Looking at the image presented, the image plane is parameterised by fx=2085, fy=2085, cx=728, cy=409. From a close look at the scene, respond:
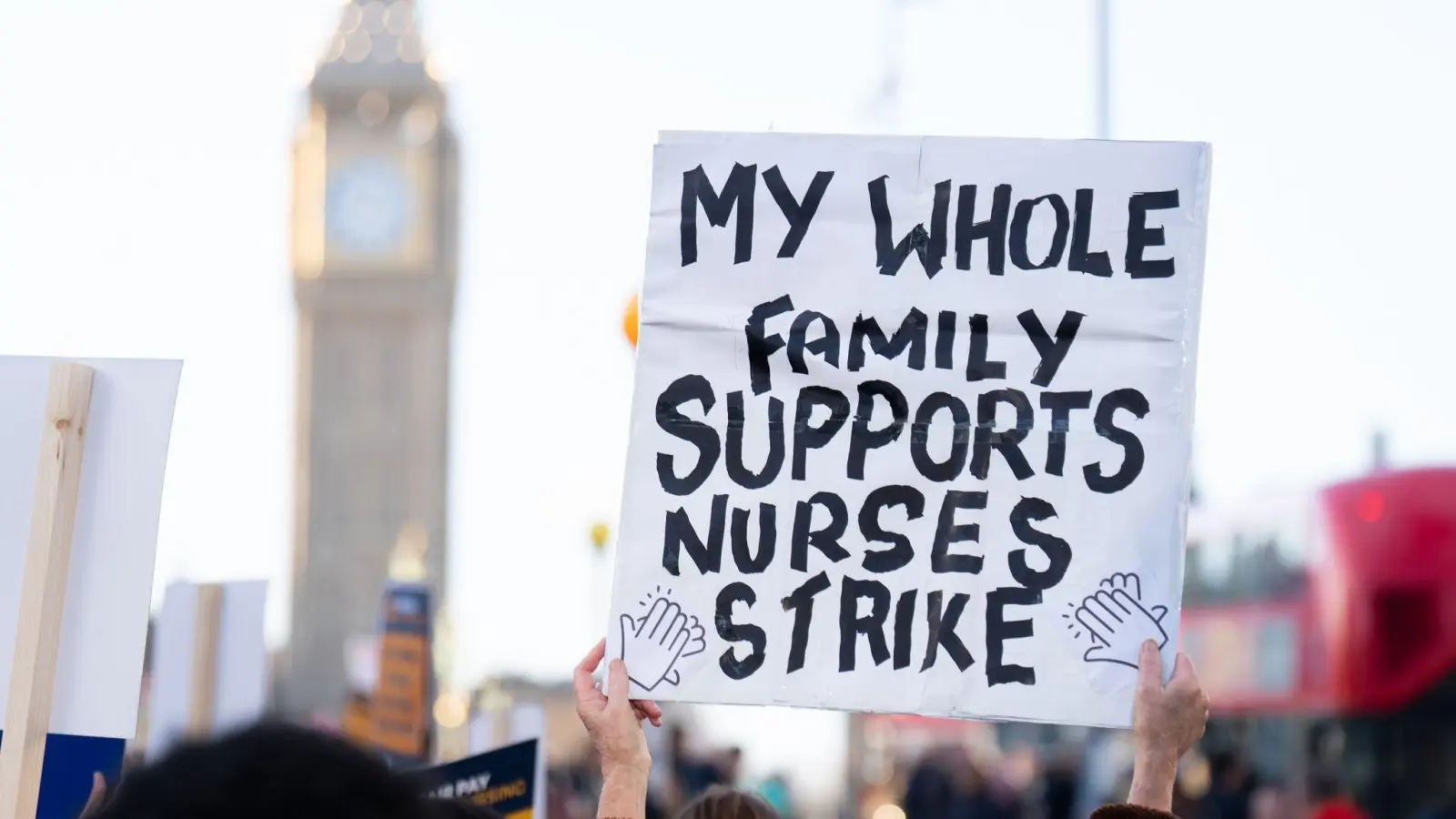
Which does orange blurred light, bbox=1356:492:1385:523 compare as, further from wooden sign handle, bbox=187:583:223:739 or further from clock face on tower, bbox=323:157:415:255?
clock face on tower, bbox=323:157:415:255

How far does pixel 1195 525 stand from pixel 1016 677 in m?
14.5

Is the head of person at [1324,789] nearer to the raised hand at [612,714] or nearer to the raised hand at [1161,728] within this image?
the raised hand at [1161,728]

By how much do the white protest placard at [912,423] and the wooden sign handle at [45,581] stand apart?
1.02 meters

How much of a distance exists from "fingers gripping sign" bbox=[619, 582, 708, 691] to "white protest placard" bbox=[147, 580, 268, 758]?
384cm

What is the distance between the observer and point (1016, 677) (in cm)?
361

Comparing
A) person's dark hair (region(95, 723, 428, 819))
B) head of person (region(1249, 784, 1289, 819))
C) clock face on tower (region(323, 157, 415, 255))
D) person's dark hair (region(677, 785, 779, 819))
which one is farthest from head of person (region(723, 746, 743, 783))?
clock face on tower (region(323, 157, 415, 255))

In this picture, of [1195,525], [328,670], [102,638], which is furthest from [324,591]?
[102,638]

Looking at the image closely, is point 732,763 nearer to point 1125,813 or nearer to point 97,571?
point 97,571

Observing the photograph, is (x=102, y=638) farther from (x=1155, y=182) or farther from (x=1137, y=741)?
(x=1155, y=182)

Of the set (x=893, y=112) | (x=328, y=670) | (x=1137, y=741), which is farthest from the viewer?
(x=328, y=670)

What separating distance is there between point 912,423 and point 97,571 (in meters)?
1.52

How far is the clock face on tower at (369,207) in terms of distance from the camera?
78000mm

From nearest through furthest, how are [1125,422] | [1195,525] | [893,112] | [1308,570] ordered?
[1125,422], [1308,570], [1195,525], [893,112]

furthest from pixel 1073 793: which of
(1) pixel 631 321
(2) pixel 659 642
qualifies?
(2) pixel 659 642
